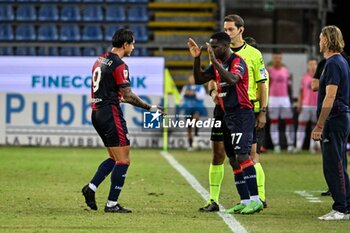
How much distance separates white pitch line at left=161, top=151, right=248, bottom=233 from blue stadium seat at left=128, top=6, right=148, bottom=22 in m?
6.22

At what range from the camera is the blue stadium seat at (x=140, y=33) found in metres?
27.4

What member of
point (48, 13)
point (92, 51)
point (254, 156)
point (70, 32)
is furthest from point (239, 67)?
point (48, 13)

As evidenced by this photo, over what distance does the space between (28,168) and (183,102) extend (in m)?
6.59

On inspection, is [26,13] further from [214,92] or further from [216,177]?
[216,177]

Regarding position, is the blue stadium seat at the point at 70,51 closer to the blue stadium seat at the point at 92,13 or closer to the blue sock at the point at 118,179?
the blue stadium seat at the point at 92,13

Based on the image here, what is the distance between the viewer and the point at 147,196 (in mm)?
13523

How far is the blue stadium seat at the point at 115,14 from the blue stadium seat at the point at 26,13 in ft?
6.60

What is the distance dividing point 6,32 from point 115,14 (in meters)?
2.97

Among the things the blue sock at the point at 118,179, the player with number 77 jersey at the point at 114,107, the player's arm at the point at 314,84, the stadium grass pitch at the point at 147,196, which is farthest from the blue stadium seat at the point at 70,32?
the blue sock at the point at 118,179

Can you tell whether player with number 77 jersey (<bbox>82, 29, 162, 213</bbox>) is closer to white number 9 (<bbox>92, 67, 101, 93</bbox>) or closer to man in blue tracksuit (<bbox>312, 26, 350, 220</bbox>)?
white number 9 (<bbox>92, 67, 101, 93</bbox>)

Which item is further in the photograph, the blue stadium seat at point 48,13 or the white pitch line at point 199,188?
the blue stadium seat at point 48,13

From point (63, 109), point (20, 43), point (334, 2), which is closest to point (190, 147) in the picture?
point (63, 109)

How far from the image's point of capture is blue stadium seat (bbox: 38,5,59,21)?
27.8 meters

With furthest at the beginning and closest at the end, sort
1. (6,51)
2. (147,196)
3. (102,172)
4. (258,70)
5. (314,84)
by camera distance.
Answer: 1. (6,51)
2. (147,196)
3. (314,84)
4. (258,70)
5. (102,172)
